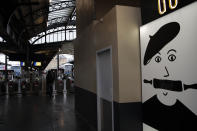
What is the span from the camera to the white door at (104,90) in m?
3.98

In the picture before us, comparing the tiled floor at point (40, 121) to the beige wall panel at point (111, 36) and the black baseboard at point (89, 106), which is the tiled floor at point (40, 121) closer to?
the black baseboard at point (89, 106)

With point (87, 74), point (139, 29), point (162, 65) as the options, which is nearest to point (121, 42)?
point (139, 29)

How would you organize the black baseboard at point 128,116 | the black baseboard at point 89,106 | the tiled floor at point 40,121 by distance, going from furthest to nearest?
1. the tiled floor at point 40,121
2. the black baseboard at point 89,106
3. the black baseboard at point 128,116

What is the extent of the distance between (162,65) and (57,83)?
12584 millimetres

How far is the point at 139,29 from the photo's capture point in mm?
3480

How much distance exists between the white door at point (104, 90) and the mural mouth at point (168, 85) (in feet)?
3.82

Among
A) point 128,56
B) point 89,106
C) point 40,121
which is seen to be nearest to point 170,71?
point 128,56

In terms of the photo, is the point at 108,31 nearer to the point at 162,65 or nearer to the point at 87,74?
the point at 162,65

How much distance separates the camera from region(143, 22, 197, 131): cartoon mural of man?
2381mm

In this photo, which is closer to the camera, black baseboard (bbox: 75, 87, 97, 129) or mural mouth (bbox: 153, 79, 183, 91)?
mural mouth (bbox: 153, 79, 183, 91)

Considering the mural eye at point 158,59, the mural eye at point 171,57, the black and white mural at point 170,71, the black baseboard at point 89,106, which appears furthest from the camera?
the black baseboard at point 89,106

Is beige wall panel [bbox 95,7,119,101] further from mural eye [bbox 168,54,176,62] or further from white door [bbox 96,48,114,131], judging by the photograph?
mural eye [bbox 168,54,176,62]

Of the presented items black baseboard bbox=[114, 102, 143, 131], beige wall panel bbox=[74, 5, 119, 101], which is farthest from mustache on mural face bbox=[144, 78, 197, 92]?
beige wall panel bbox=[74, 5, 119, 101]

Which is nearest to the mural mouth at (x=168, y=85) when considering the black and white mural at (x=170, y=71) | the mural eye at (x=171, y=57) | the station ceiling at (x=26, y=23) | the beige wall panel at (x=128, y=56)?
the black and white mural at (x=170, y=71)
